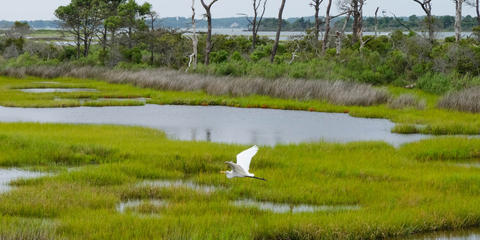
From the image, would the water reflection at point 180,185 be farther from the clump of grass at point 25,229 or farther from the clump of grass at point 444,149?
the clump of grass at point 444,149

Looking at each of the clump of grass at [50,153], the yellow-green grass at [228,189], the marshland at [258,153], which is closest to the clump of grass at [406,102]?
the marshland at [258,153]

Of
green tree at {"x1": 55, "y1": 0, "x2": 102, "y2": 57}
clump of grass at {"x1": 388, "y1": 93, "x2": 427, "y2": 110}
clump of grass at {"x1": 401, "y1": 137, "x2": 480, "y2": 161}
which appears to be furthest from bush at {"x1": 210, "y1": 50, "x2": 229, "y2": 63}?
clump of grass at {"x1": 401, "y1": 137, "x2": 480, "y2": 161}

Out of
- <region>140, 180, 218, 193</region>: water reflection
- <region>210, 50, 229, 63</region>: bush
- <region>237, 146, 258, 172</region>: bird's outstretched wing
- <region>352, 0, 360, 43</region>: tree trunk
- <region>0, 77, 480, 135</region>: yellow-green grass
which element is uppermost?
<region>352, 0, 360, 43</region>: tree trunk

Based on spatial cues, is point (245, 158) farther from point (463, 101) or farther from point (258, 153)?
point (463, 101)

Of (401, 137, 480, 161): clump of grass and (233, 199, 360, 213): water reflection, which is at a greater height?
(233, 199, 360, 213): water reflection

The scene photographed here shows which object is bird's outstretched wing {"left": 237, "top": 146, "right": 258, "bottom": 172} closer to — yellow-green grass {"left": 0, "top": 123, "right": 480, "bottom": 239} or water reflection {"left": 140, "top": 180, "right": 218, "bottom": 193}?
yellow-green grass {"left": 0, "top": 123, "right": 480, "bottom": 239}

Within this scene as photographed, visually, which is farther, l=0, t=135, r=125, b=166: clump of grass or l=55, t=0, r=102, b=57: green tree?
l=55, t=0, r=102, b=57: green tree

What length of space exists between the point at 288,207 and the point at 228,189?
147cm

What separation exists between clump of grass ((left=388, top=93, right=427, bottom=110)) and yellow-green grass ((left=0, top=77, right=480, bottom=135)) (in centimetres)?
28

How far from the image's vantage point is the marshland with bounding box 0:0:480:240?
9883 millimetres

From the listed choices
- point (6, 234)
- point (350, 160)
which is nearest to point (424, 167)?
point (350, 160)

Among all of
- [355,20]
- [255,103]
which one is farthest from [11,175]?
[355,20]

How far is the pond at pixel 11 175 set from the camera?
12.5m

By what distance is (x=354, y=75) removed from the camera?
33031 mm
